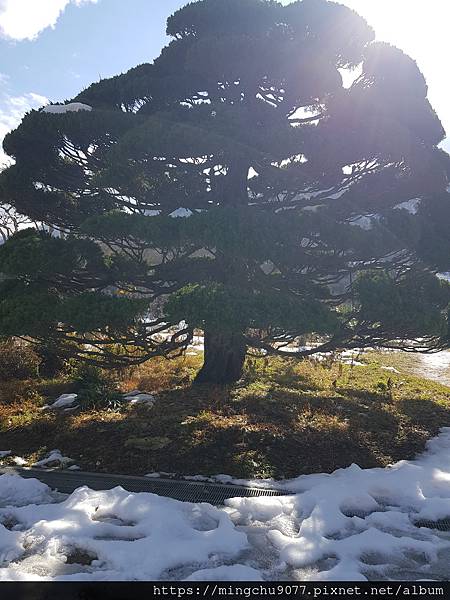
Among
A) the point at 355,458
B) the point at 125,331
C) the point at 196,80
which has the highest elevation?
the point at 196,80

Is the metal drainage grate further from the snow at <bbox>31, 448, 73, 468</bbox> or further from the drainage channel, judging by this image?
the snow at <bbox>31, 448, 73, 468</bbox>

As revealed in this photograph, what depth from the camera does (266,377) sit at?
10.4 m

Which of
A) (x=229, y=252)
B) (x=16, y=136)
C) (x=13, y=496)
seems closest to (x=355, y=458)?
(x=229, y=252)

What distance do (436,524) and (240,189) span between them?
21.5 ft

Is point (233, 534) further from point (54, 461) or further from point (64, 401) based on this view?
point (64, 401)

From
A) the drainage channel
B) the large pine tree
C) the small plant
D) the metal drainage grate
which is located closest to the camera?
the metal drainage grate

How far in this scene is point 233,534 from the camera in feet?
11.6

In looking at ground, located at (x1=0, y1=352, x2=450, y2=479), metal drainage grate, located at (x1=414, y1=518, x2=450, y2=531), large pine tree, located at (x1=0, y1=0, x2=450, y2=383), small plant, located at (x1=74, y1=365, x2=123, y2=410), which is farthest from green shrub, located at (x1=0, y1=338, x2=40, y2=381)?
metal drainage grate, located at (x1=414, y1=518, x2=450, y2=531)

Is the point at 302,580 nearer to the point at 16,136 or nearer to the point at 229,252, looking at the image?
the point at 229,252

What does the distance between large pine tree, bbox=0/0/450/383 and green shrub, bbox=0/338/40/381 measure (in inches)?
170

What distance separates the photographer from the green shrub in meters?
10.1

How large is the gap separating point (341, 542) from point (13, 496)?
3421mm

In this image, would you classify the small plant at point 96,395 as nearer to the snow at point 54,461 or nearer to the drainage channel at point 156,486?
the snow at point 54,461

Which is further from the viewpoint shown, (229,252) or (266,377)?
(266,377)
